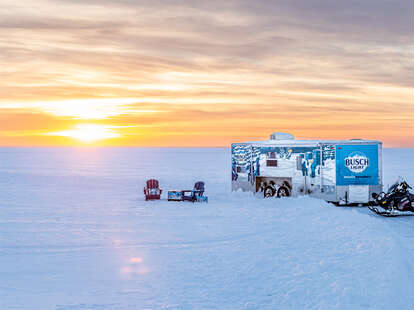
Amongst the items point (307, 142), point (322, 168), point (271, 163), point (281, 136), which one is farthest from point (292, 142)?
point (322, 168)

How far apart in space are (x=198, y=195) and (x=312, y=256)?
13.0 meters

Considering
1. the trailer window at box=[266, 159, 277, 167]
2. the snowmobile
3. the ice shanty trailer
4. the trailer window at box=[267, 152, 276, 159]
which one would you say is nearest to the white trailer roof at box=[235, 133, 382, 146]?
the ice shanty trailer

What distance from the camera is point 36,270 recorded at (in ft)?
35.5

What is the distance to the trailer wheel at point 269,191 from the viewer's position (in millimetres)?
24500

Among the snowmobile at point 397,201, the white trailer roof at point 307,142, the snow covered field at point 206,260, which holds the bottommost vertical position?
the snow covered field at point 206,260

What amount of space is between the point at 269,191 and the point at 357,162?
16.1 feet

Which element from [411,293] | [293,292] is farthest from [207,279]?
[411,293]

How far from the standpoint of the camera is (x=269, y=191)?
80.9 feet

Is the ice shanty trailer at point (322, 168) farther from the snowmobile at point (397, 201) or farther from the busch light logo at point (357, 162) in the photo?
the snowmobile at point (397, 201)

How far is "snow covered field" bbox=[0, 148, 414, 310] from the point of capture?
8.65m

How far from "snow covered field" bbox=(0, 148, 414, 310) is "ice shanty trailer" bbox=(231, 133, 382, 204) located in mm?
2408

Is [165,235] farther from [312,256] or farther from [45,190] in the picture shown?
[45,190]

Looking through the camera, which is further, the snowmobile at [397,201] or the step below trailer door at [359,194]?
the step below trailer door at [359,194]

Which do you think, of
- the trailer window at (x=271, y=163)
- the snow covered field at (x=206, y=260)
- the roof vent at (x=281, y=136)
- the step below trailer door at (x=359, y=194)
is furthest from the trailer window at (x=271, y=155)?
the snow covered field at (x=206, y=260)
